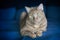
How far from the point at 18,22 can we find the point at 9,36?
191 millimetres

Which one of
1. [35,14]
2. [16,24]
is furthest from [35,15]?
[16,24]

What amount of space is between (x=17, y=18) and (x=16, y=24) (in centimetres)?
8

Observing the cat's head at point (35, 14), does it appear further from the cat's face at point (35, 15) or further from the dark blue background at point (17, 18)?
the dark blue background at point (17, 18)

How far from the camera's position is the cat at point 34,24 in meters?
1.19

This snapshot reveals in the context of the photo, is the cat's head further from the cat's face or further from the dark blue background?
the dark blue background

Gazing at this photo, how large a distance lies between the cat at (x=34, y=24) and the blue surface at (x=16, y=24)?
0.12 feet

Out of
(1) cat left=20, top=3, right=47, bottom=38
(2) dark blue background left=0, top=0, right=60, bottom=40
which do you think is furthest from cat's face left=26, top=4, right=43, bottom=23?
(2) dark blue background left=0, top=0, right=60, bottom=40

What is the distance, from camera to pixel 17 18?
1438 mm

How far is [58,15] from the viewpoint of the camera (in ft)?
4.90

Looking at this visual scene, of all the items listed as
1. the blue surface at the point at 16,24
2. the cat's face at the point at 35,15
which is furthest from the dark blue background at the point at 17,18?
the cat's face at the point at 35,15

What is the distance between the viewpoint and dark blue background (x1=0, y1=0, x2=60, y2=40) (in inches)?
49.0

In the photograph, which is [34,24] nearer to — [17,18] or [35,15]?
[35,15]

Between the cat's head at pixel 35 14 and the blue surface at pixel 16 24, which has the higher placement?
the cat's head at pixel 35 14

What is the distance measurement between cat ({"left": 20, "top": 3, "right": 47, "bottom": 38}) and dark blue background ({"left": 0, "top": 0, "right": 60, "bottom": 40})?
4 cm
